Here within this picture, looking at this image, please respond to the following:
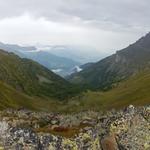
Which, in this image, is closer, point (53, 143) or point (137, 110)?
point (53, 143)

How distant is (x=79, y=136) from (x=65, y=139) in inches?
58.2

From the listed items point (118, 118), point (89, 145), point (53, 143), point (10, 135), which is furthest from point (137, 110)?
point (10, 135)

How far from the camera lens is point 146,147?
1510 inches

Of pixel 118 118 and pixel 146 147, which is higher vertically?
Answer: pixel 118 118

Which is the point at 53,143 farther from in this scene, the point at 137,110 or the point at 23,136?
the point at 137,110

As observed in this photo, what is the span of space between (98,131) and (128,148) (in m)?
3.34

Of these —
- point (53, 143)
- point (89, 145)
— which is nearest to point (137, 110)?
point (89, 145)

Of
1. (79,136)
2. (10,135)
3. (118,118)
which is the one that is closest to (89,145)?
(79,136)

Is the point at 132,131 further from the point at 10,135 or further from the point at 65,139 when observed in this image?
the point at 10,135

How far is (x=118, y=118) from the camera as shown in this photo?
133ft

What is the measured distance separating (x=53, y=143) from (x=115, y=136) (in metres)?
5.85

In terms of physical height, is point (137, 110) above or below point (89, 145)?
above

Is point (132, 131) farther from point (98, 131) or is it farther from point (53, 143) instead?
point (53, 143)

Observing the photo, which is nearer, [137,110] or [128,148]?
[128,148]
